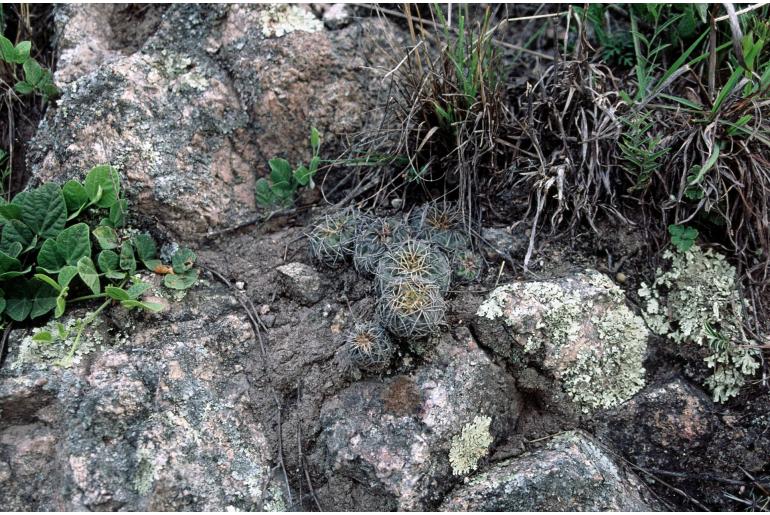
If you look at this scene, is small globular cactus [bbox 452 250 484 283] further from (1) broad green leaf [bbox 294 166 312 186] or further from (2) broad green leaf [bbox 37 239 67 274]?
(2) broad green leaf [bbox 37 239 67 274]

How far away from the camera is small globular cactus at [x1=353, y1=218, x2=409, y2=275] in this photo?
2.73 meters

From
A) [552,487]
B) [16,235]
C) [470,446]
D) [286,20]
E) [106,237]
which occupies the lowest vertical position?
[552,487]

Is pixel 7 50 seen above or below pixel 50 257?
above

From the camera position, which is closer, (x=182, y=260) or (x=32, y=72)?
(x=182, y=260)

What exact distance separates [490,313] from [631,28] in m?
1.60

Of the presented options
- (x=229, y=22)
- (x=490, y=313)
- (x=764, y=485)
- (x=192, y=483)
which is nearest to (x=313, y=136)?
(x=229, y=22)

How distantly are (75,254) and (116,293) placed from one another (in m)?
0.28

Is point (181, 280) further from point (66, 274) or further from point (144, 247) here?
point (66, 274)

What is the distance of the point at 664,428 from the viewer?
2648 millimetres

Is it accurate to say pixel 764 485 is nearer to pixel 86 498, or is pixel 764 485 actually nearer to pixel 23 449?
pixel 86 498

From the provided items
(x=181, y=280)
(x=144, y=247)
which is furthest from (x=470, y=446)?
(x=144, y=247)

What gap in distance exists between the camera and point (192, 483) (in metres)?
2.33

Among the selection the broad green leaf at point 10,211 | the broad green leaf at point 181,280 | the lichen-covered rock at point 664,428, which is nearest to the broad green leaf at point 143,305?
the broad green leaf at point 181,280

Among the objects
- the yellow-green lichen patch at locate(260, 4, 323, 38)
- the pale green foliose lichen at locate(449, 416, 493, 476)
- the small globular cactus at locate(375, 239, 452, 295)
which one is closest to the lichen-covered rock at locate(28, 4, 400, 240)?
the yellow-green lichen patch at locate(260, 4, 323, 38)
